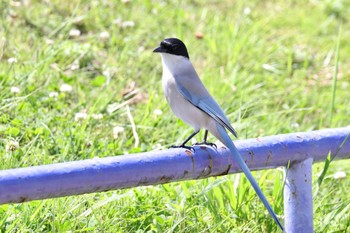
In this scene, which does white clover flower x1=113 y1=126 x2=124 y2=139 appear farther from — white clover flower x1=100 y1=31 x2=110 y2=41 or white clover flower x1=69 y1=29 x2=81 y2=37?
white clover flower x1=100 y1=31 x2=110 y2=41

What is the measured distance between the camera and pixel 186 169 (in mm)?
2693

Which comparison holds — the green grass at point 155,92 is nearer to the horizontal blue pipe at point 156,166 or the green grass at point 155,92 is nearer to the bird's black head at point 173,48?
the bird's black head at point 173,48

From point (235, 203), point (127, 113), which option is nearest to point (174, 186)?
point (235, 203)

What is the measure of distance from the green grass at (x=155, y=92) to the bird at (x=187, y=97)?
10.6 inches

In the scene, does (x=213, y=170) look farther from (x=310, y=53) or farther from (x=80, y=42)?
(x=310, y=53)

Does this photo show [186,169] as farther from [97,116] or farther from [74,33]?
[74,33]

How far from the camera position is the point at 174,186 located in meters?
3.86

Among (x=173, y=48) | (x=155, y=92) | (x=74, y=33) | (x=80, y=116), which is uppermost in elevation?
(x=173, y=48)

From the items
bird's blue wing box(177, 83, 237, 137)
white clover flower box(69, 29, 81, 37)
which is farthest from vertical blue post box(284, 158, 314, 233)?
white clover flower box(69, 29, 81, 37)

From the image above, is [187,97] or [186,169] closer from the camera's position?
[186,169]

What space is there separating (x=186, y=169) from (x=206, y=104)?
0.86 metres

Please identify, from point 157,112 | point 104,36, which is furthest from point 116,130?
point 104,36

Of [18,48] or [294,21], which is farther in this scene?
[294,21]

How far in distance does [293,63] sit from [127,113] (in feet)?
7.06
